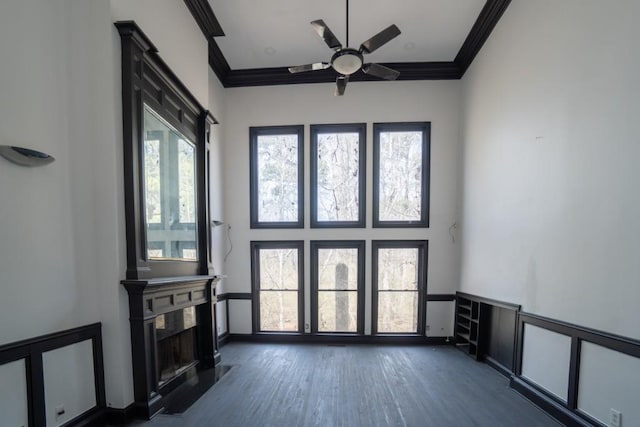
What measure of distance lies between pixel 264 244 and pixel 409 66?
3.76 m

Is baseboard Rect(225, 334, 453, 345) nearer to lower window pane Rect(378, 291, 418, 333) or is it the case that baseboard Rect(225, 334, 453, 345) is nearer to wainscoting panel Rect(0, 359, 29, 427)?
lower window pane Rect(378, 291, 418, 333)

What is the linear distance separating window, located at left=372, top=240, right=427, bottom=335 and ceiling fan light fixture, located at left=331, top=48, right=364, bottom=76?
266 cm

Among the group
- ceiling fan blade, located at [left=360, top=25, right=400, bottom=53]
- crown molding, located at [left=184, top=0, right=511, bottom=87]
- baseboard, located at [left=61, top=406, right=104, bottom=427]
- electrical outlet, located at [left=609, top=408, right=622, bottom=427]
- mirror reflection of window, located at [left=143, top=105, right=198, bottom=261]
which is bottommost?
baseboard, located at [left=61, top=406, right=104, bottom=427]

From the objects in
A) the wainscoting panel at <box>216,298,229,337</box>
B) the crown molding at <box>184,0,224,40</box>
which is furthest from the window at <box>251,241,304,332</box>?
the crown molding at <box>184,0,224,40</box>

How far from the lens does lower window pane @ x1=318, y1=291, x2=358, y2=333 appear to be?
14.8 ft

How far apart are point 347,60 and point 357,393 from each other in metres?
3.44

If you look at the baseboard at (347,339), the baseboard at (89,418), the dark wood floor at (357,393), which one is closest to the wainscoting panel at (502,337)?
the dark wood floor at (357,393)

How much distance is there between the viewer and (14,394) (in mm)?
1722

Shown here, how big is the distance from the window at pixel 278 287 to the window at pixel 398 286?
1267mm

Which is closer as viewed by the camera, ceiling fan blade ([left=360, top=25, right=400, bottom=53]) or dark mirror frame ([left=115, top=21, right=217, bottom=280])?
dark mirror frame ([left=115, top=21, right=217, bottom=280])

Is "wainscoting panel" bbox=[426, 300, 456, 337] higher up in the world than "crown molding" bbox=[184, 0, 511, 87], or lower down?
lower down

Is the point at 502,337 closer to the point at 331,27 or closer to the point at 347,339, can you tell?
the point at 347,339

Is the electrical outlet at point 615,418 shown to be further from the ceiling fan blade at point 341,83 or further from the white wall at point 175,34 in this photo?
the white wall at point 175,34

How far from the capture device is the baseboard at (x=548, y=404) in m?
2.24
